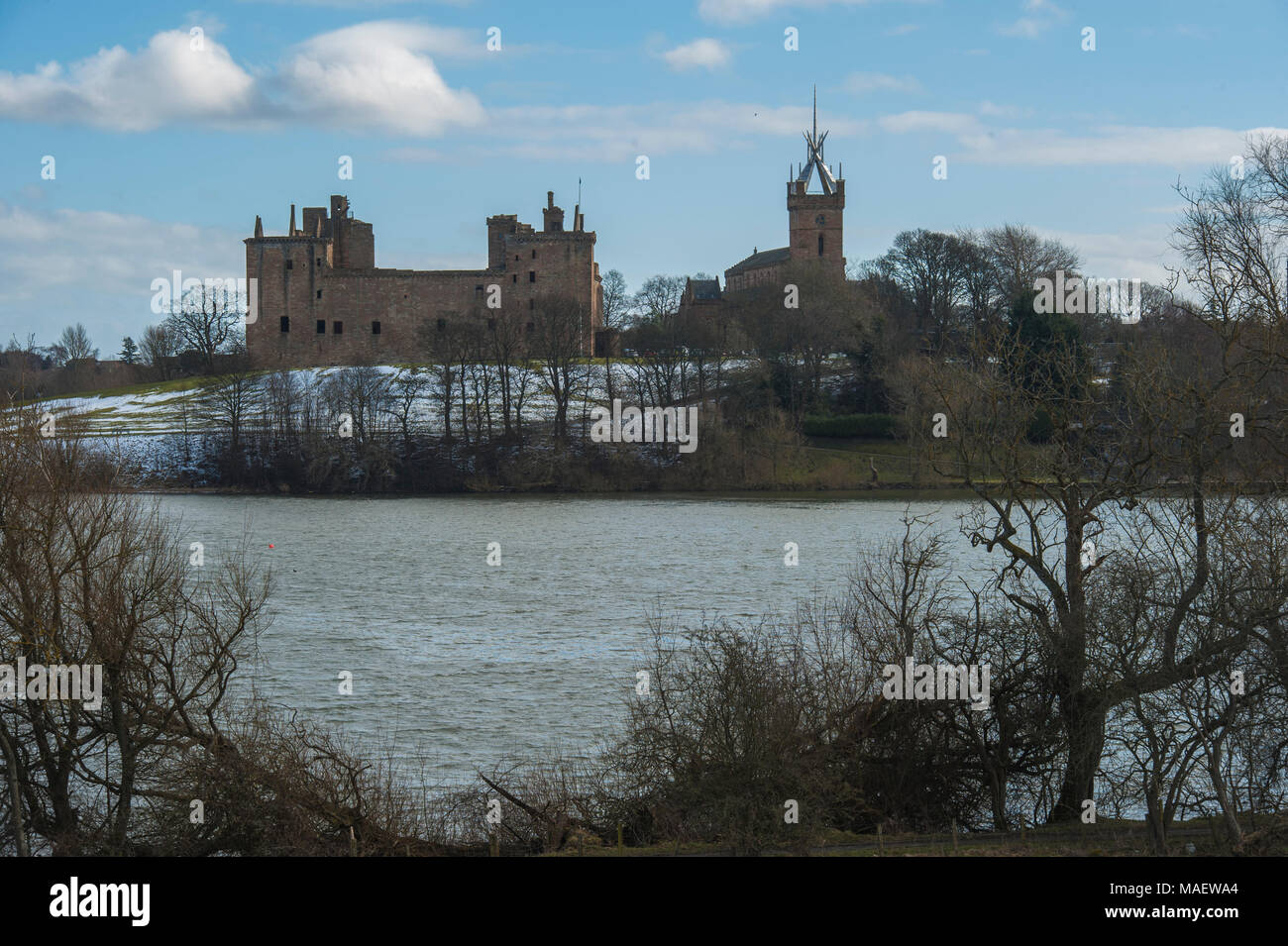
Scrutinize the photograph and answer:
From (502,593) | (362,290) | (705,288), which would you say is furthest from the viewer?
(705,288)

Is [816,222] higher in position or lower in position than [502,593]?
higher

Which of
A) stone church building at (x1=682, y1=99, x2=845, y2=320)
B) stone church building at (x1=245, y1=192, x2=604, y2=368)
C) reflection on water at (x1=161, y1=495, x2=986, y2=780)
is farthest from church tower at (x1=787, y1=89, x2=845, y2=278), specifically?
reflection on water at (x1=161, y1=495, x2=986, y2=780)

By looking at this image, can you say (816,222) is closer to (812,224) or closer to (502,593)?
(812,224)

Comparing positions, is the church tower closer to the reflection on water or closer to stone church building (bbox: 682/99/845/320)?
stone church building (bbox: 682/99/845/320)

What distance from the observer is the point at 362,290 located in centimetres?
7612

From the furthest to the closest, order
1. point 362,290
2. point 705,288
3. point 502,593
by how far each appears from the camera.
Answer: point 705,288
point 362,290
point 502,593

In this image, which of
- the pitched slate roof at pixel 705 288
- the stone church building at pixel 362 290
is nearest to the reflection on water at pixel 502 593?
the stone church building at pixel 362 290

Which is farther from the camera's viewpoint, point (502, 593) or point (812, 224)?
point (812, 224)

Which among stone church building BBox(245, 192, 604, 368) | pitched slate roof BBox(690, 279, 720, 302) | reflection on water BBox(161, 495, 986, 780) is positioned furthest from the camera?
pitched slate roof BBox(690, 279, 720, 302)

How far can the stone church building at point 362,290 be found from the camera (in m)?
74.9

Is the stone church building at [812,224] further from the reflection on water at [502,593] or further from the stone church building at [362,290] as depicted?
the reflection on water at [502,593]

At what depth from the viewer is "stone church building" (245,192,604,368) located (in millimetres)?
74938

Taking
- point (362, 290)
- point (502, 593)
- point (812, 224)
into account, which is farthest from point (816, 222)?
point (502, 593)
